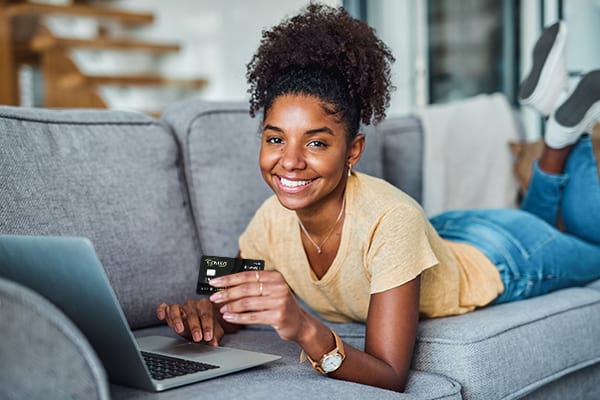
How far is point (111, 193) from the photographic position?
1.60 metres

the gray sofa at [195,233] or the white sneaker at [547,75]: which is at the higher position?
the white sneaker at [547,75]

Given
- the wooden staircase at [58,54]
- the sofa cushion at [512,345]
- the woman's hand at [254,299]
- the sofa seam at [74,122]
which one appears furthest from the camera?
the wooden staircase at [58,54]

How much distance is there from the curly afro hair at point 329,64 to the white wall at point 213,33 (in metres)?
3.37

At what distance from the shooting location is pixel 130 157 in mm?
1680

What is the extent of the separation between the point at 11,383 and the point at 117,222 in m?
0.81

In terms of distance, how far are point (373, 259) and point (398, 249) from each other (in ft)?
0.19

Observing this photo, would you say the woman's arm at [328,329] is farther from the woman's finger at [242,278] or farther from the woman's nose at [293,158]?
the woman's nose at [293,158]

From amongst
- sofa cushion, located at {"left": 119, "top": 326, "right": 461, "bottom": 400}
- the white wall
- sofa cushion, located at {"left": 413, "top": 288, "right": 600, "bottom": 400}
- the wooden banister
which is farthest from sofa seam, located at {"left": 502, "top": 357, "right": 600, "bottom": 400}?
the wooden banister

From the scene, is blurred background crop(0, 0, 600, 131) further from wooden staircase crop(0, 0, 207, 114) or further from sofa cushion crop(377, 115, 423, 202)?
sofa cushion crop(377, 115, 423, 202)

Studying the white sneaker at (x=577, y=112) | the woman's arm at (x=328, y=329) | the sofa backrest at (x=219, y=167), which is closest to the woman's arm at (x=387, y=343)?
the woman's arm at (x=328, y=329)

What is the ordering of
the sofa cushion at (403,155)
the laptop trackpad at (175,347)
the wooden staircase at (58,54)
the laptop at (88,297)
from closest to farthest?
the laptop at (88,297) → the laptop trackpad at (175,347) → the sofa cushion at (403,155) → the wooden staircase at (58,54)

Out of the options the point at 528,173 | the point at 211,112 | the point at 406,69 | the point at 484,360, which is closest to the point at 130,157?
the point at 211,112

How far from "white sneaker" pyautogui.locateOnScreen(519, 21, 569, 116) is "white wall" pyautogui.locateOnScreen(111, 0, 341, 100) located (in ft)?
8.84

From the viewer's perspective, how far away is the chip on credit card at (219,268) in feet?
3.70
